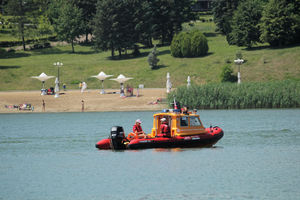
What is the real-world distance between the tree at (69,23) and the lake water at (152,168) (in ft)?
248

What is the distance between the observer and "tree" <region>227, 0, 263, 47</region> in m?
108

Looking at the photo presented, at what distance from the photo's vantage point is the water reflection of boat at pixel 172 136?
38.2m

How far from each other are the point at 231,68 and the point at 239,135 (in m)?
50.9

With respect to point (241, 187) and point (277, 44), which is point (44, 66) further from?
point (241, 187)

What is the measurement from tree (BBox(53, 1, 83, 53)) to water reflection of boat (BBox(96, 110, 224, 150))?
91317 millimetres

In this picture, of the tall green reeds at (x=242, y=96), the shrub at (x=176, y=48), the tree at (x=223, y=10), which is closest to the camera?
the tall green reeds at (x=242, y=96)

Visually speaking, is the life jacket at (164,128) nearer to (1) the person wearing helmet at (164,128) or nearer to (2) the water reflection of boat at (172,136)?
(1) the person wearing helmet at (164,128)

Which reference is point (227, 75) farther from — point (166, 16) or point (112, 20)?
point (166, 16)

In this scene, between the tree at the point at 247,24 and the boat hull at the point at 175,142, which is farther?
the tree at the point at 247,24

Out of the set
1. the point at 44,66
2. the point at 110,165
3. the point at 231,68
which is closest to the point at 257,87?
the point at 231,68

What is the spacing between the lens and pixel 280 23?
10356 cm

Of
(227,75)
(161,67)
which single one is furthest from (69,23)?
(227,75)

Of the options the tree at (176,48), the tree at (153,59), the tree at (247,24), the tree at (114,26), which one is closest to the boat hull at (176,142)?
the tree at (153,59)

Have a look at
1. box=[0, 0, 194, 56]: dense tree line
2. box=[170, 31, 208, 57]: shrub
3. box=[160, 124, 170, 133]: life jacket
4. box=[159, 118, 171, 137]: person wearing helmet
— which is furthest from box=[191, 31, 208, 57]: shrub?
box=[160, 124, 170, 133]: life jacket
